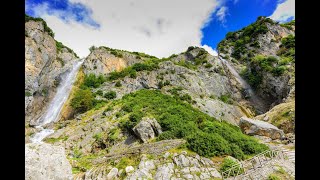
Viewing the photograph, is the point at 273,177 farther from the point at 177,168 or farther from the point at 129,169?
the point at 129,169

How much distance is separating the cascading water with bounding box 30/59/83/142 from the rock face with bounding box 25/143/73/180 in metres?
23.2

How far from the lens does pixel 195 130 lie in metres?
22.3

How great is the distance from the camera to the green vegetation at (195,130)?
729 inches

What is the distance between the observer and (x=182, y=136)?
70.9 feet

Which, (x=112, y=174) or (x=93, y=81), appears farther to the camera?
(x=93, y=81)

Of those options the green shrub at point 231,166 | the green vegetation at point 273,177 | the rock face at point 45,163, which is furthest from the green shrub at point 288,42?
the rock face at point 45,163

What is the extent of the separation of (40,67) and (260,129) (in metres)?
60.9

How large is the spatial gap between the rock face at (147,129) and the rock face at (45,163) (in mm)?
12628

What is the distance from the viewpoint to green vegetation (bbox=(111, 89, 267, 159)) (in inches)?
729

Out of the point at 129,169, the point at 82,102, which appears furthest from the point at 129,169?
the point at 82,102

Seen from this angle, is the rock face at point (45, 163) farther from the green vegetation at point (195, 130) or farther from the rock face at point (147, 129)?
the rock face at point (147, 129)

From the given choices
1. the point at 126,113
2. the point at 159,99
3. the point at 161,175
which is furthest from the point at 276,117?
the point at 161,175
